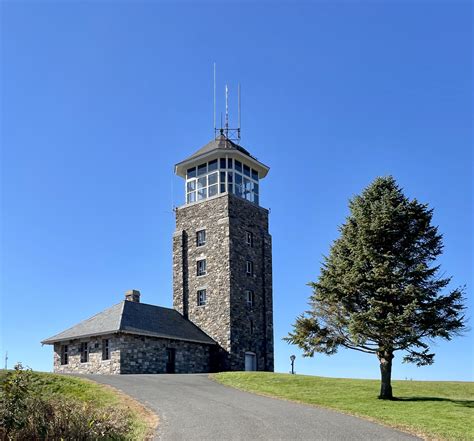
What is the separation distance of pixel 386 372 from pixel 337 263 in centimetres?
473

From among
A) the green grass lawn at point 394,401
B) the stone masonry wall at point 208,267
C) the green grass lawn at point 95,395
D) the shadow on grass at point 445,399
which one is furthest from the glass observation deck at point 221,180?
the shadow on grass at point 445,399

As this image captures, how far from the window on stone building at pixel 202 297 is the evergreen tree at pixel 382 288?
1641cm

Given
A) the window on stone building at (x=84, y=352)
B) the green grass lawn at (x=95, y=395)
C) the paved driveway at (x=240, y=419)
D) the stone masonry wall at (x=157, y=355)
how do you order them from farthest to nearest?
the window on stone building at (x=84, y=352) → the stone masonry wall at (x=157, y=355) → the green grass lawn at (x=95, y=395) → the paved driveway at (x=240, y=419)

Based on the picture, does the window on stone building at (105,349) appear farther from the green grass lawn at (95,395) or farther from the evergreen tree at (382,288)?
the evergreen tree at (382,288)

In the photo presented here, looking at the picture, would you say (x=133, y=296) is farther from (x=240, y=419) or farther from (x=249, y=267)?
(x=240, y=419)

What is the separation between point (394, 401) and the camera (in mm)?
23891

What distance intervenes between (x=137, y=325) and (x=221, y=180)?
12204mm

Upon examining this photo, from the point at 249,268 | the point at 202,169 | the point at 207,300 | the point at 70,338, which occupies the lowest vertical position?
the point at 70,338

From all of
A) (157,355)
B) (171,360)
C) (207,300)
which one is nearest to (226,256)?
(207,300)

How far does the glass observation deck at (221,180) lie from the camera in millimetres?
43906

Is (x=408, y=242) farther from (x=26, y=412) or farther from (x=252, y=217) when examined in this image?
(x=252, y=217)

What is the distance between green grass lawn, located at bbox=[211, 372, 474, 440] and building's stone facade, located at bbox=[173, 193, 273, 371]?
9.17 meters

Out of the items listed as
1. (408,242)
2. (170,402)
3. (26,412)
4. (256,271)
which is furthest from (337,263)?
(256,271)

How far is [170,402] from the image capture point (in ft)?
70.4
